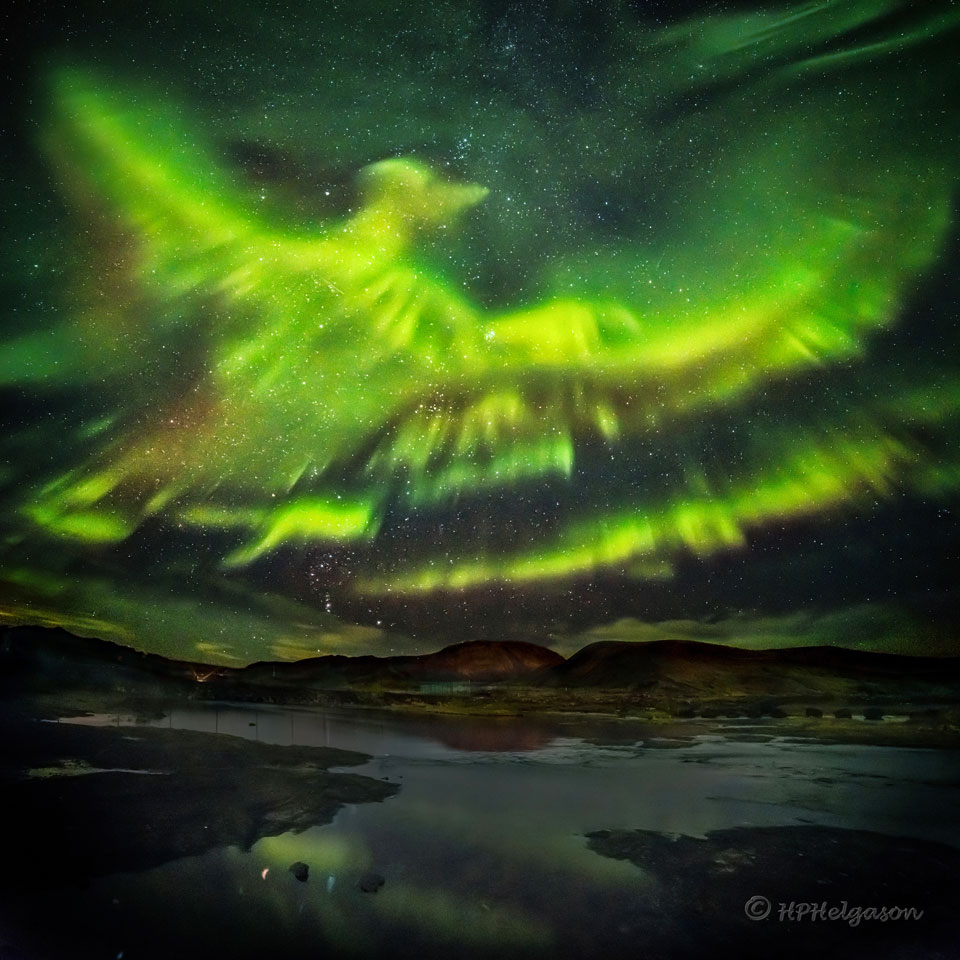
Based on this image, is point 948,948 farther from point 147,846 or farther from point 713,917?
point 147,846

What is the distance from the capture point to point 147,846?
14297mm

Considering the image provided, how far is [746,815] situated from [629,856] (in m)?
6.19

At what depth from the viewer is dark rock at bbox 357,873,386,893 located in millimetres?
12145

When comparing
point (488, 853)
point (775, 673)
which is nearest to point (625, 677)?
point (775, 673)

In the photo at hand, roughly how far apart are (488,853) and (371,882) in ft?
10.6

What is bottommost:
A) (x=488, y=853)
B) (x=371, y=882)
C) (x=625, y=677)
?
(x=625, y=677)

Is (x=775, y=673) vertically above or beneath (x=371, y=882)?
beneath

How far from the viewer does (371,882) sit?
1241cm

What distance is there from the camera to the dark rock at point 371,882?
1215 cm

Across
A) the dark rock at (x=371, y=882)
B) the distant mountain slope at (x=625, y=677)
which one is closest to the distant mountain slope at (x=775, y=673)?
the distant mountain slope at (x=625, y=677)

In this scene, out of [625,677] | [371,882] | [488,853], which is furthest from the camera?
[625,677]

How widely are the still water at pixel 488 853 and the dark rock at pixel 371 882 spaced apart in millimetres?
222

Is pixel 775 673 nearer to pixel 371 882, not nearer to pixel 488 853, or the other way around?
pixel 488 853

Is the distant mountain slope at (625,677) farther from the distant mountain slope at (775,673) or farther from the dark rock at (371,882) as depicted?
the dark rock at (371,882)
